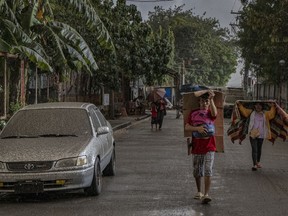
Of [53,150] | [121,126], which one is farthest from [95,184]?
[121,126]

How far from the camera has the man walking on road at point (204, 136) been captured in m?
8.83

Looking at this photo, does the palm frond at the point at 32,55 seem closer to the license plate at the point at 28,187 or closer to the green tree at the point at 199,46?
the license plate at the point at 28,187

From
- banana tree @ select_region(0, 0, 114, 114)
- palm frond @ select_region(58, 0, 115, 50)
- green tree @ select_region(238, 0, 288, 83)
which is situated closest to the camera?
banana tree @ select_region(0, 0, 114, 114)

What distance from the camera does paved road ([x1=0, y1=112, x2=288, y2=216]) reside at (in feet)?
27.1

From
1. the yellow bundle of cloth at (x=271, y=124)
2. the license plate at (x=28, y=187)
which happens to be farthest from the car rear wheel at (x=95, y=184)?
the yellow bundle of cloth at (x=271, y=124)

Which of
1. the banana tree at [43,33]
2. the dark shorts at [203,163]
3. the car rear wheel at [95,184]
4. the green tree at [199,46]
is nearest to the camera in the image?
the dark shorts at [203,163]

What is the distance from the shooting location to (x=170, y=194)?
Answer: 9.57m

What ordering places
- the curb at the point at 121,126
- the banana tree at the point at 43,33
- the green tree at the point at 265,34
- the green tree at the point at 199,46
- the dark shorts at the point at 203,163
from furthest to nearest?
the green tree at the point at 199,46 < the curb at the point at 121,126 < the green tree at the point at 265,34 < the banana tree at the point at 43,33 < the dark shorts at the point at 203,163

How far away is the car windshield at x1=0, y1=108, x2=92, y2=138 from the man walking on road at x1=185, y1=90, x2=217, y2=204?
1.94 metres

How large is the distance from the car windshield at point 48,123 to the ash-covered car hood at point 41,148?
10.6 inches

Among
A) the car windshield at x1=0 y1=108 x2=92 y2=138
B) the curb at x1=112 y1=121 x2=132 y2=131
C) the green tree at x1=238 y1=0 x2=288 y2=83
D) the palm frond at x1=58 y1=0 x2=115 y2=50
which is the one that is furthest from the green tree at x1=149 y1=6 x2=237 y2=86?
the car windshield at x1=0 y1=108 x2=92 y2=138

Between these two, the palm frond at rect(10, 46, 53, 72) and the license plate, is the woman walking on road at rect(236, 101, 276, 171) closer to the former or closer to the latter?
the palm frond at rect(10, 46, 53, 72)

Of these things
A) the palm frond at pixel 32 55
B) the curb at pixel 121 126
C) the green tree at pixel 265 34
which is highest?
the green tree at pixel 265 34

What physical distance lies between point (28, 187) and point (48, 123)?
1746mm
